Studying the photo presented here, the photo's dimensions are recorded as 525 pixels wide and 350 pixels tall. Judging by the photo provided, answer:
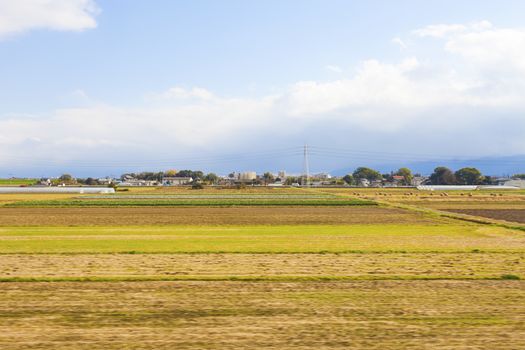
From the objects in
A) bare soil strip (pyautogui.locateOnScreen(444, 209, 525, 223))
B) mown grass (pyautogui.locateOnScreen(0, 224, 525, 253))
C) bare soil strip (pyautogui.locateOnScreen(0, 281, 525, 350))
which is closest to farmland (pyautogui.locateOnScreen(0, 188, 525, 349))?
bare soil strip (pyautogui.locateOnScreen(0, 281, 525, 350))

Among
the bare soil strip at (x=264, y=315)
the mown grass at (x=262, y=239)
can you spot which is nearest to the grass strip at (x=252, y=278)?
the bare soil strip at (x=264, y=315)

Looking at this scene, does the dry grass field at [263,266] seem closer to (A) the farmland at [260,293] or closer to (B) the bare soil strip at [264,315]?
(A) the farmland at [260,293]

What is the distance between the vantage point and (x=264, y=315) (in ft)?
42.3

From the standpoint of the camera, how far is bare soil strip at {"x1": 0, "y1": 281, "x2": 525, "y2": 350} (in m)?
10.9

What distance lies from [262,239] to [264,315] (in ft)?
56.6

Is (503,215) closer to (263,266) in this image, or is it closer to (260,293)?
(263,266)

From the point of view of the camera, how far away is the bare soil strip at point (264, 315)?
10.9 metres

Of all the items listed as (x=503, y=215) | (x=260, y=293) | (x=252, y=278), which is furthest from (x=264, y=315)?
(x=503, y=215)

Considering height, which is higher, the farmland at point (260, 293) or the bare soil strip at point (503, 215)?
the farmland at point (260, 293)

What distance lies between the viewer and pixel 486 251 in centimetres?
2505

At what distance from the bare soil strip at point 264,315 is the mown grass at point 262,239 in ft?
28.3

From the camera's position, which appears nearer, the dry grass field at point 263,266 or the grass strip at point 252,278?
the grass strip at point 252,278

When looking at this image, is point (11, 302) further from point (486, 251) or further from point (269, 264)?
point (486, 251)

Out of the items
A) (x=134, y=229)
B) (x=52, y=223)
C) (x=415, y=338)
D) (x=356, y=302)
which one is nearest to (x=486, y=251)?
(x=356, y=302)
